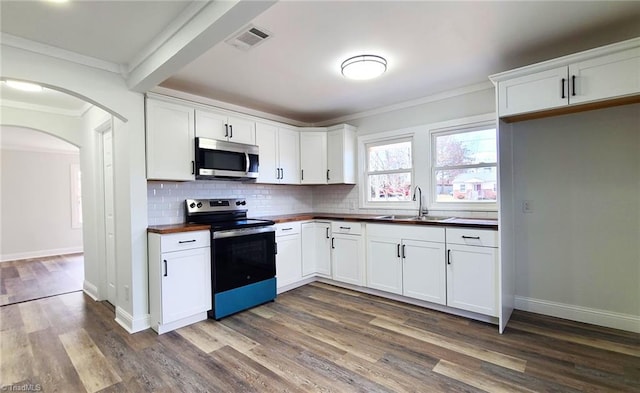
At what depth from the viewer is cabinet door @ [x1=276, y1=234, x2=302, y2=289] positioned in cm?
375

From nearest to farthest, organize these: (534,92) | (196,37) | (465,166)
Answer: (196,37) < (534,92) < (465,166)

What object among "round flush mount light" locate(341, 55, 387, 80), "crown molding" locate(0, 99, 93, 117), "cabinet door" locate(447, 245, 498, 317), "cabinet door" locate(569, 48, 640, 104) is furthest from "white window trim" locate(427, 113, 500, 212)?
"crown molding" locate(0, 99, 93, 117)

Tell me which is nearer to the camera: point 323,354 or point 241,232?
point 323,354

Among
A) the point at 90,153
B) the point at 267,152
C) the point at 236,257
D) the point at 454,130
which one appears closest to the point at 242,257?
the point at 236,257

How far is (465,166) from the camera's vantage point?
3.49 metres

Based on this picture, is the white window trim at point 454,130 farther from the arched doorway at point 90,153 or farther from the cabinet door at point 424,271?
the arched doorway at point 90,153

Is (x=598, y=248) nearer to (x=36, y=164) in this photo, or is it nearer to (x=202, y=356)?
(x=202, y=356)

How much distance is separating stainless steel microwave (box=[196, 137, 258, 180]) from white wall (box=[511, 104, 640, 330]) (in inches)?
116

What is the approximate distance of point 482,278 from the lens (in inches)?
112

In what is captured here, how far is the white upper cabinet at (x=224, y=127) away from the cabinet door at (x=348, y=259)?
5.65ft

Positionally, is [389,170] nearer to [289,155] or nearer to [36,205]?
[289,155]

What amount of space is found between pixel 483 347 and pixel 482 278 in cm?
65

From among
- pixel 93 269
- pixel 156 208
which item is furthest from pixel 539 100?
pixel 93 269

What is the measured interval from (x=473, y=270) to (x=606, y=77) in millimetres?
1837
